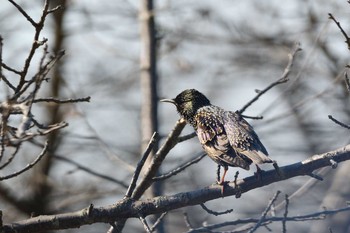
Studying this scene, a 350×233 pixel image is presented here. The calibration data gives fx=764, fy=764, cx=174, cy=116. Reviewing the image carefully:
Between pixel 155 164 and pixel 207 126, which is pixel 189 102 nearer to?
pixel 207 126

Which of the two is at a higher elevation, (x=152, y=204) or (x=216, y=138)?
(x=216, y=138)

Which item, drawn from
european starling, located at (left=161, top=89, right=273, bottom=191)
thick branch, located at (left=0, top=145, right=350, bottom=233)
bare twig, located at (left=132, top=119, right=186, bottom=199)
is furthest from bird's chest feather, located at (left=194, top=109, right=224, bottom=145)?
thick branch, located at (left=0, top=145, right=350, bottom=233)

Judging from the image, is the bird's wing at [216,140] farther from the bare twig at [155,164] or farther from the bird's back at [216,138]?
the bare twig at [155,164]

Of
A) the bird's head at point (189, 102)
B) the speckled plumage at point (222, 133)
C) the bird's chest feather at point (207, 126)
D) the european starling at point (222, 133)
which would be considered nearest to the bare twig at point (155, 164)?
the european starling at point (222, 133)

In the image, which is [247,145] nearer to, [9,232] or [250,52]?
[9,232]

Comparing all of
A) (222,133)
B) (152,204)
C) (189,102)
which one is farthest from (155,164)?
(189,102)

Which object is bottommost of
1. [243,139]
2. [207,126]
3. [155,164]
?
[155,164]

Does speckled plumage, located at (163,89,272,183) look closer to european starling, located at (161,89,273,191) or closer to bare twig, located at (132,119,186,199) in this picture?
european starling, located at (161,89,273,191)

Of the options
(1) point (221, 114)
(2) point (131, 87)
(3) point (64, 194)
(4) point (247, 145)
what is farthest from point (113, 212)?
(2) point (131, 87)

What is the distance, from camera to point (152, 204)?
13.3 ft

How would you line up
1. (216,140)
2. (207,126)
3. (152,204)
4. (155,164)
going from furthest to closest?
(207,126) < (216,140) < (155,164) < (152,204)

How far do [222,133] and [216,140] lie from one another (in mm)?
106

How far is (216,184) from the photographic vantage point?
4.40 meters

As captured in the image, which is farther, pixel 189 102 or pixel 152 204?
pixel 189 102
